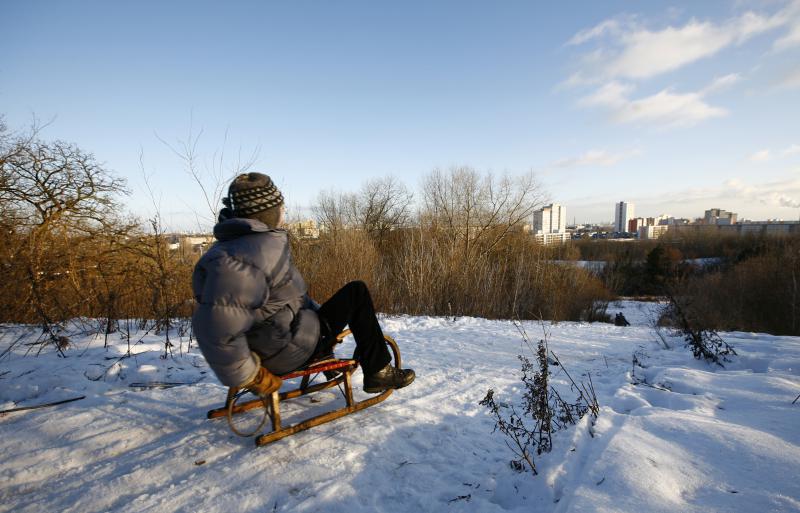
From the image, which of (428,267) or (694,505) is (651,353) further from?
(428,267)

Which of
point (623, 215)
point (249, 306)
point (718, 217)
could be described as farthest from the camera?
point (623, 215)

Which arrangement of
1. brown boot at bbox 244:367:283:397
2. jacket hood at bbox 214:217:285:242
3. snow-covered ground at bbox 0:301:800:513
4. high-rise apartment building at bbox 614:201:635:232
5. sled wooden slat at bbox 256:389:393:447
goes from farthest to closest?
high-rise apartment building at bbox 614:201:635:232 < sled wooden slat at bbox 256:389:393:447 < brown boot at bbox 244:367:283:397 < jacket hood at bbox 214:217:285:242 < snow-covered ground at bbox 0:301:800:513

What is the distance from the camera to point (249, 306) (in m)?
1.94

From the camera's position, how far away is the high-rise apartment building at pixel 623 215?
413 ft

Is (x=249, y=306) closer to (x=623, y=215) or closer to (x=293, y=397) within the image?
(x=293, y=397)

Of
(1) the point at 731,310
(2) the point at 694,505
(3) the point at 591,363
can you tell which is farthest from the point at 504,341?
(1) the point at 731,310

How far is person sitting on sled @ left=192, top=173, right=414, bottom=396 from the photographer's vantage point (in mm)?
1863

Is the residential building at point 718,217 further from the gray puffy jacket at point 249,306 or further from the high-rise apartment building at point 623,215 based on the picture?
the gray puffy jacket at point 249,306

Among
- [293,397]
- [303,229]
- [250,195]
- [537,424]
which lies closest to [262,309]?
[250,195]

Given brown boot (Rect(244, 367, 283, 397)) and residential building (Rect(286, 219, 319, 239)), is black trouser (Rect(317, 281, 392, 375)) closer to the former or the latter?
brown boot (Rect(244, 367, 283, 397))

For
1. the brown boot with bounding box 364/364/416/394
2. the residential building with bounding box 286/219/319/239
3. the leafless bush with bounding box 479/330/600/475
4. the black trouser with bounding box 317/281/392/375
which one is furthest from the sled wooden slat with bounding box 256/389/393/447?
the residential building with bounding box 286/219/319/239

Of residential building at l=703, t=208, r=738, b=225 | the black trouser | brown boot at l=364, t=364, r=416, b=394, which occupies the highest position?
residential building at l=703, t=208, r=738, b=225

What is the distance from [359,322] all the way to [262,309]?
29.4 inches

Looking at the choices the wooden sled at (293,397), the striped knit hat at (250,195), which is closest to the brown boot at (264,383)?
the wooden sled at (293,397)
